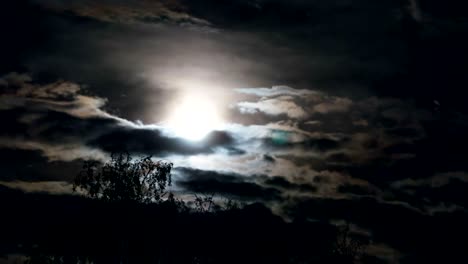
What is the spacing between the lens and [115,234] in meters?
69.6

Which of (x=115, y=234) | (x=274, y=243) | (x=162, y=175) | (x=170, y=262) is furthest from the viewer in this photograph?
(x=274, y=243)

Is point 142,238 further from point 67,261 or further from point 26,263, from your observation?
point 26,263

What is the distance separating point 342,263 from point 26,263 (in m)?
45.4

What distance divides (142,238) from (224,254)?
15.5 m

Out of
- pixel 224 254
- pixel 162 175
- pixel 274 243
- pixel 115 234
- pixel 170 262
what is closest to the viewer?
pixel 162 175

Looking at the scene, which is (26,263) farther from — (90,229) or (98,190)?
(98,190)

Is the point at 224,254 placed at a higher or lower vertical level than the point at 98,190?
lower

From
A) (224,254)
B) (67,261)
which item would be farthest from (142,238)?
(224,254)

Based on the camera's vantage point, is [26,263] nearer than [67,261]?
No

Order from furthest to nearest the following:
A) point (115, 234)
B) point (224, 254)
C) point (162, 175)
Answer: point (224, 254), point (115, 234), point (162, 175)

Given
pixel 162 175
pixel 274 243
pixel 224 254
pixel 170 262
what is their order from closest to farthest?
1. pixel 162 175
2. pixel 170 262
3. pixel 224 254
4. pixel 274 243

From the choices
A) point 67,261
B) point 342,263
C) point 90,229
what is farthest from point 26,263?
point 342,263

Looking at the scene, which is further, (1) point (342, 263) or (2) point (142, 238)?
(1) point (342, 263)

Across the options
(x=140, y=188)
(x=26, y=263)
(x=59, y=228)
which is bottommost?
(x=26, y=263)
